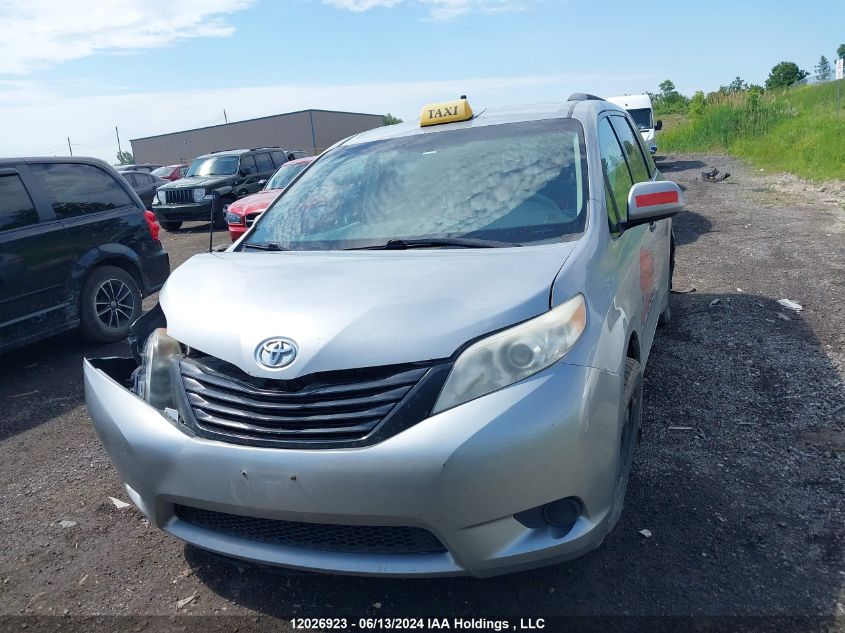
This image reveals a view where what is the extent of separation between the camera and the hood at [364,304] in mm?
2104

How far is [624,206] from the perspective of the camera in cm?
334

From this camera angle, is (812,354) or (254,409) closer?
(254,409)

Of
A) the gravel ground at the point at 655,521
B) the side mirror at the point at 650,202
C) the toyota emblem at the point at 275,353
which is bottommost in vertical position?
the gravel ground at the point at 655,521

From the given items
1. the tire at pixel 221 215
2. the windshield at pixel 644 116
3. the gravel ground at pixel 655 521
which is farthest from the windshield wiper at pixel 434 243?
the windshield at pixel 644 116

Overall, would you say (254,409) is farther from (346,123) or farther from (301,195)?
(346,123)

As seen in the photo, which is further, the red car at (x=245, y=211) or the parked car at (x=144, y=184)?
the parked car at (x=144, y=184)

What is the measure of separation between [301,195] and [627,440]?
209 centimetres

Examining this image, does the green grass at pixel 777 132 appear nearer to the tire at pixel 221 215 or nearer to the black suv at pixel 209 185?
the black suv at pixel 209 185

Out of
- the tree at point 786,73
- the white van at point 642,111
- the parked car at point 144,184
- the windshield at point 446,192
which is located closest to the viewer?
the windshield at point 446,192

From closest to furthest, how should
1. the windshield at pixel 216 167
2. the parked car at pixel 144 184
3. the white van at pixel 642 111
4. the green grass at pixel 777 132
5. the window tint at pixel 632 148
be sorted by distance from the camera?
the window tint at pixel 632 148
the windshield at pixel 216 167
the green grass at pixel 777 132
the parked car at pixel 144 184
the white van at pixel 642 111

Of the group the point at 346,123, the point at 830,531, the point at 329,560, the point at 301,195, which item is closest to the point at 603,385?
the point at 329,560

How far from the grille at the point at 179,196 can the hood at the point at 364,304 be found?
13239 mm

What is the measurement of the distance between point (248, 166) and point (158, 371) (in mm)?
14528

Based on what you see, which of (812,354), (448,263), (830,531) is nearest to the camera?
(448,263)
